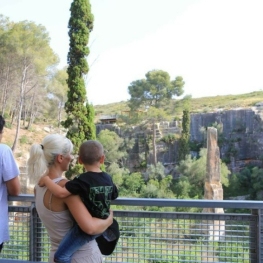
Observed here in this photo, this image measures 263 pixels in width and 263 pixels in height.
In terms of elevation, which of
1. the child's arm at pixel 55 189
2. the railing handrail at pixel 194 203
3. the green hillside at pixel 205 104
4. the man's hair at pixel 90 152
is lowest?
the railing handrail at pixel 194 203

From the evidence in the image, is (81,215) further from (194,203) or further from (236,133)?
(236,133)

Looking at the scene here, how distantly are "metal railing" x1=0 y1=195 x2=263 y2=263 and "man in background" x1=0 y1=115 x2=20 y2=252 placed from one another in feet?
0.31

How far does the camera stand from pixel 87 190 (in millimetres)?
1205

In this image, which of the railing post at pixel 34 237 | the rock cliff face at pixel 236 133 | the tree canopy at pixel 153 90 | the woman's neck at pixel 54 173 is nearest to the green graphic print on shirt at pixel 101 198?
the woman's neck at pixel 54 173

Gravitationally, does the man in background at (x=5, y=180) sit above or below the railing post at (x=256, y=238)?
above

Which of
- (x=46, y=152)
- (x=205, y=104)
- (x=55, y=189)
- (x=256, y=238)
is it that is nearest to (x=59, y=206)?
(x=55, y=189)

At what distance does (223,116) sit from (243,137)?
1.75 m

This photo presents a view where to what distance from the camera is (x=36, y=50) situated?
17.6 meters

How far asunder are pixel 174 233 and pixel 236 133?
21.3 meters

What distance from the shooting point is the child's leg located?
123 centimetres

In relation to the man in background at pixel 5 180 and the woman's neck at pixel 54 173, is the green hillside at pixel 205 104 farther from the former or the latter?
the woman's neck at pixel 54 173

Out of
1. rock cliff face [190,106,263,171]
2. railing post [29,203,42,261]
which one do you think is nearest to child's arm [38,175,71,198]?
railing post [29,203,42,261]

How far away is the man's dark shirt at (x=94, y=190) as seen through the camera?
1199 mm

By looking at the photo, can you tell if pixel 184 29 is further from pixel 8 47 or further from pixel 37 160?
pixel 37 160
